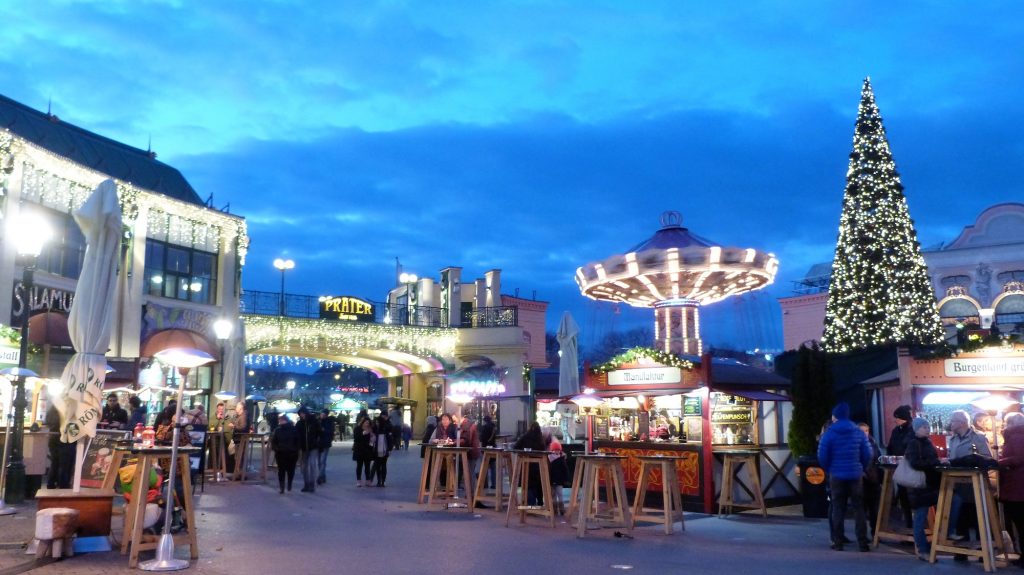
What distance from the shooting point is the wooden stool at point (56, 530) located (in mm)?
8078

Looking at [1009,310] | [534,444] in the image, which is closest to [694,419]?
[534,444]

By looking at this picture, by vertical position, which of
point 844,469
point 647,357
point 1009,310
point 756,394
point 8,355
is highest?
point 1009,310

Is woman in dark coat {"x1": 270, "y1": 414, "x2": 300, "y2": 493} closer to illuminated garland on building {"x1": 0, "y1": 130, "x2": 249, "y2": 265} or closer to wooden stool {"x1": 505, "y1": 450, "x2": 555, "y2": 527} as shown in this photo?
wooden stool {"x1": 505, "y1": 450, "x2": 555, "y2": 527}

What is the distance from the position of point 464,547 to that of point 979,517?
535cm

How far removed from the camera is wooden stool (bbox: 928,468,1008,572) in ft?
27.0

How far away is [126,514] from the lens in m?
8.51

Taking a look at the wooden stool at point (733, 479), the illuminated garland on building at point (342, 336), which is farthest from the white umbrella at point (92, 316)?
the illuminated garland on building at point (342, 336)

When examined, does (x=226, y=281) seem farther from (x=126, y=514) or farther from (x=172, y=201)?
(x=126, y=514)

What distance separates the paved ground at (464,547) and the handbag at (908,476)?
2.62 feet

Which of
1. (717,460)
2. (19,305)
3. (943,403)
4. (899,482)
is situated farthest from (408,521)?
(19,305)

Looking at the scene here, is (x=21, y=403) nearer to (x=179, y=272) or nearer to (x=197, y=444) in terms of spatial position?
(x=197, y=444)

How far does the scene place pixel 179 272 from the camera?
26.9 meters

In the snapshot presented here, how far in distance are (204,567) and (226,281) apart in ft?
72.4

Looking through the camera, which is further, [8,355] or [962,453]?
[8,355]
